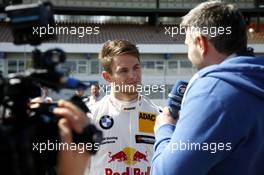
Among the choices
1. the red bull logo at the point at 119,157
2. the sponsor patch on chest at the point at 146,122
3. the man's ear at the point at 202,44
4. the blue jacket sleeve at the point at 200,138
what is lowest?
the red bull logo at the point at 119,157

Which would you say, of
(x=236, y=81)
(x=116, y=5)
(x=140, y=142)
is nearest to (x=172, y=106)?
(x=236, y=81)

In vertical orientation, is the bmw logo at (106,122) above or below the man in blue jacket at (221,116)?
below

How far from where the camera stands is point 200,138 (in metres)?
1.41

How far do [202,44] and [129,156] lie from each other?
3.29 ft

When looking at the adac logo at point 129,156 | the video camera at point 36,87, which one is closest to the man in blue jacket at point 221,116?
the video camera at point 36,87

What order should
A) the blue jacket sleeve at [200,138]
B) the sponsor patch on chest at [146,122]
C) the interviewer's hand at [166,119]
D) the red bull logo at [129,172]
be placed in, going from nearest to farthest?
1. the blue jacket sleeve at [200,138]
2. the interviewer's hand at [166,119]
3. the red bull logo at [129,172]
4. the sponsor patch on chest at [146,122]

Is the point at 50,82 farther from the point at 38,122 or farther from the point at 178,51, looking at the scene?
the point at 178,51

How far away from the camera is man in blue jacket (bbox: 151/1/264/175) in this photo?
1.42m

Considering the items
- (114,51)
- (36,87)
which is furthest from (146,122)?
(36,87)

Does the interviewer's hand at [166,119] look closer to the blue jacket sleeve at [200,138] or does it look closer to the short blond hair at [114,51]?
the blue jacket sleeve at [200,138]

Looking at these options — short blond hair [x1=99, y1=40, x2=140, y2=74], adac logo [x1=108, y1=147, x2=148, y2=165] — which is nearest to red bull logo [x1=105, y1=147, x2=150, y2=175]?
adac logo [x1=108, y1=147, x2=148, y2=165]

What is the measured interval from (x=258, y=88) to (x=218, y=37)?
23 centimetres

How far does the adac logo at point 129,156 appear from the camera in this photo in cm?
238

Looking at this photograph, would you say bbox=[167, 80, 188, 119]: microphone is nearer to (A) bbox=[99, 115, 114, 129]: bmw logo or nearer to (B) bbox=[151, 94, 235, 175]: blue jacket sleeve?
(B) bbox=[151, 94, 235, 175]: blue jacket sleeve
